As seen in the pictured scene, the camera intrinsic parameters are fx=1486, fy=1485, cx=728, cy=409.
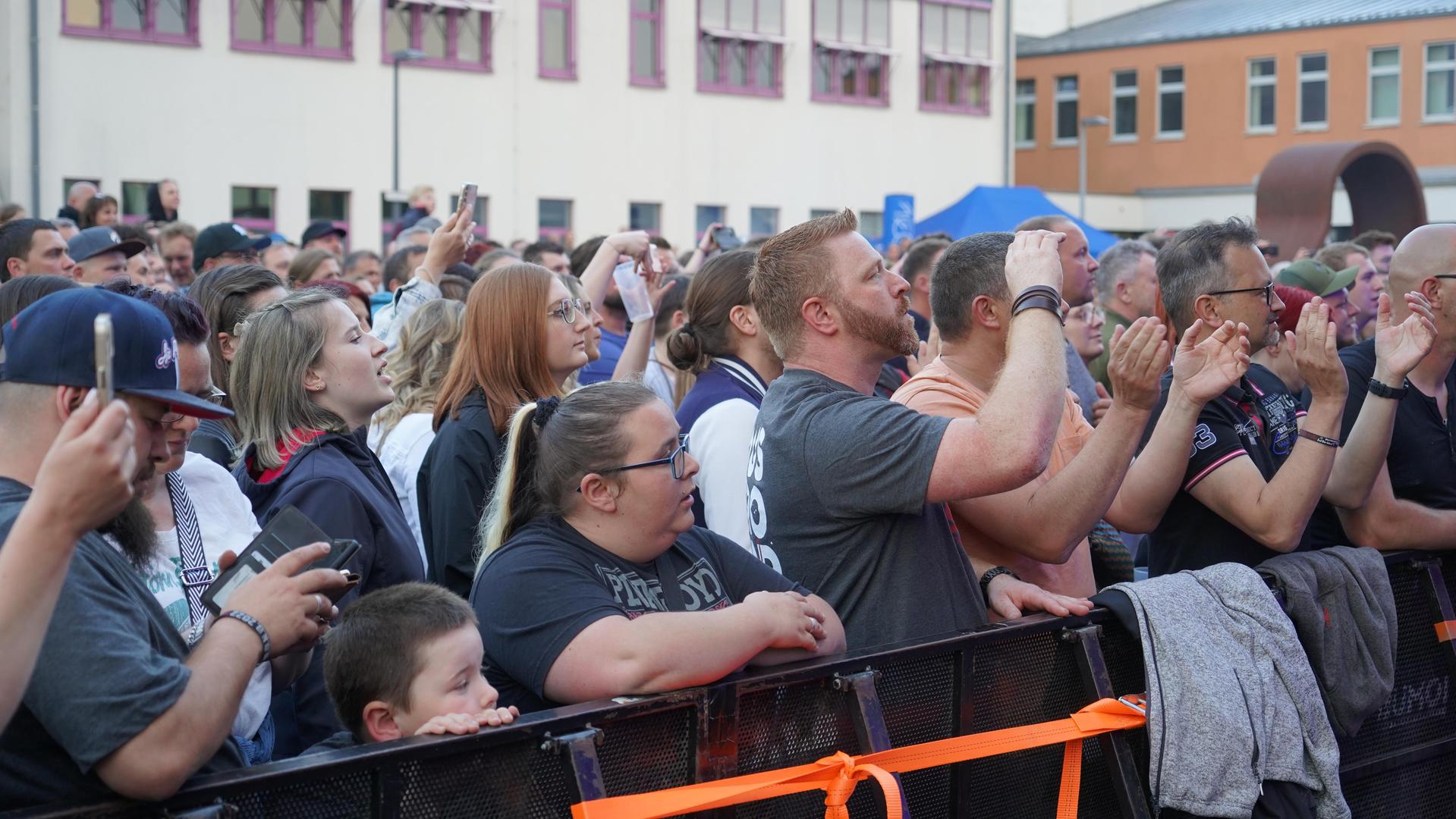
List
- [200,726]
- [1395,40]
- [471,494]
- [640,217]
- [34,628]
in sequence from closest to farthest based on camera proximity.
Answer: [34,628]
[200,726]
[471,494]
[640,217]
[1395,40]

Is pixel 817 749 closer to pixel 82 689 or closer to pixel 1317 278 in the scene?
pixel 82 689

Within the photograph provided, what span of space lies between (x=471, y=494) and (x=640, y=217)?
2861 centimetres

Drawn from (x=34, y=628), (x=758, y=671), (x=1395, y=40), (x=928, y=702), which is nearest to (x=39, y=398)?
(x=34, y=628)

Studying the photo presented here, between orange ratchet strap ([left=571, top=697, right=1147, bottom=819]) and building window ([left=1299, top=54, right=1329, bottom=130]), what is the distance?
41725 mm

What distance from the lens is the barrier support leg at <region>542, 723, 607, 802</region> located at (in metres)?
2.63

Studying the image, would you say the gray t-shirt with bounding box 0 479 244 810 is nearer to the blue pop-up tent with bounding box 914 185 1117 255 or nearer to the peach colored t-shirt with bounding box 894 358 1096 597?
the peach colored t-shirt with bounding box 894 358 1096 597

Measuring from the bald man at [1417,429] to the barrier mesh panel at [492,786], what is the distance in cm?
288


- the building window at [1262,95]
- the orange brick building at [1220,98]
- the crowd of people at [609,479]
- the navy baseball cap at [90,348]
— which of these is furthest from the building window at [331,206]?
the building window at [1262,95]

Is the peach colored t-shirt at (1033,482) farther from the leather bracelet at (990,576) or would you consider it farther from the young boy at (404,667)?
the young boy at (404,667)

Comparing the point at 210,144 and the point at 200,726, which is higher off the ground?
the point at 210,144

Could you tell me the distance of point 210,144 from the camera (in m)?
26.8

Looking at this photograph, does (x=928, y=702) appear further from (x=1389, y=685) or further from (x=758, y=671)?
(x=1389, y=685)

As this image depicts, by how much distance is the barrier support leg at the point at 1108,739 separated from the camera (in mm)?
3520

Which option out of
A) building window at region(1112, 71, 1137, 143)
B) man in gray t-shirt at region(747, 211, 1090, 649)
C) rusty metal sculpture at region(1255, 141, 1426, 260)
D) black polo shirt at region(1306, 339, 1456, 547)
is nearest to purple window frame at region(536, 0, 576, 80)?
rusty metal sculpture at region(1255, 141, 1426, 260)
